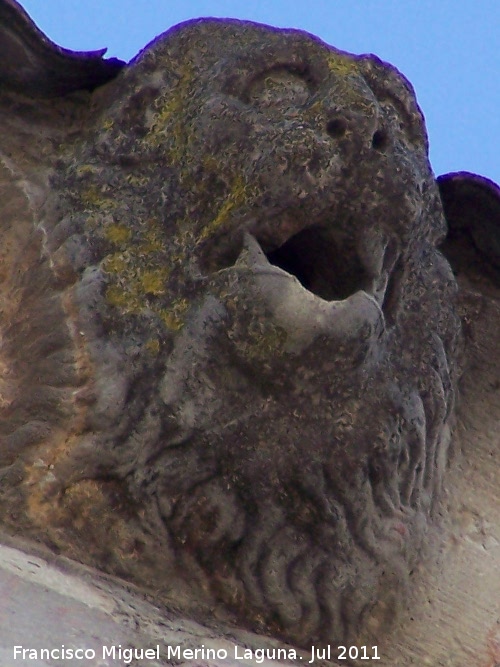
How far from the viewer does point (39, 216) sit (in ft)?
5.24

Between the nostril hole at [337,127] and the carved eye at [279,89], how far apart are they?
0.26 ft

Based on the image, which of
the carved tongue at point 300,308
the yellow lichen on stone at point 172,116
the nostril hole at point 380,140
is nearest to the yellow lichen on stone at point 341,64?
the nostril hole at point 380,140

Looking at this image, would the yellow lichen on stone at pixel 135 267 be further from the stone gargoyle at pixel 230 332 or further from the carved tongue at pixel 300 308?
the carved tongue at pixel 300 308

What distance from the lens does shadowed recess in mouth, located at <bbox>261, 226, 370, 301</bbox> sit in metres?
1.54

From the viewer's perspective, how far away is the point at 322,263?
1573 millimetres

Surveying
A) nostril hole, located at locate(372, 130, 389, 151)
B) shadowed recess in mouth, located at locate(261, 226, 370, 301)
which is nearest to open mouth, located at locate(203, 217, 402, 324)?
shadowed recess in mouth, located at locate(261, 226, 370, 301)

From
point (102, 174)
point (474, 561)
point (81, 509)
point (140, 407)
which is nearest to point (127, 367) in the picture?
point (140, 407)

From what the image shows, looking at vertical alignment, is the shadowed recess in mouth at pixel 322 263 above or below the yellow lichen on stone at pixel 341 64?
below

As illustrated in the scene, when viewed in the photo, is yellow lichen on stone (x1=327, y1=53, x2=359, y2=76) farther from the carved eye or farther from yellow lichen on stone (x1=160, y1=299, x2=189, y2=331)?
yellow lichen on stone (x1=160, y1=299, x2=189, y2=331)

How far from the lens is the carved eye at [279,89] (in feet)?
5.15

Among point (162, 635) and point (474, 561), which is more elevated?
point (474, 561)

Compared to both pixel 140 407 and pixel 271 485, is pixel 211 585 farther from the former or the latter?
pixel 140 407

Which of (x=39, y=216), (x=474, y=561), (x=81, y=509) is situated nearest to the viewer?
(x=81, y=509)

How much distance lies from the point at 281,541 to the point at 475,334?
0.62m
